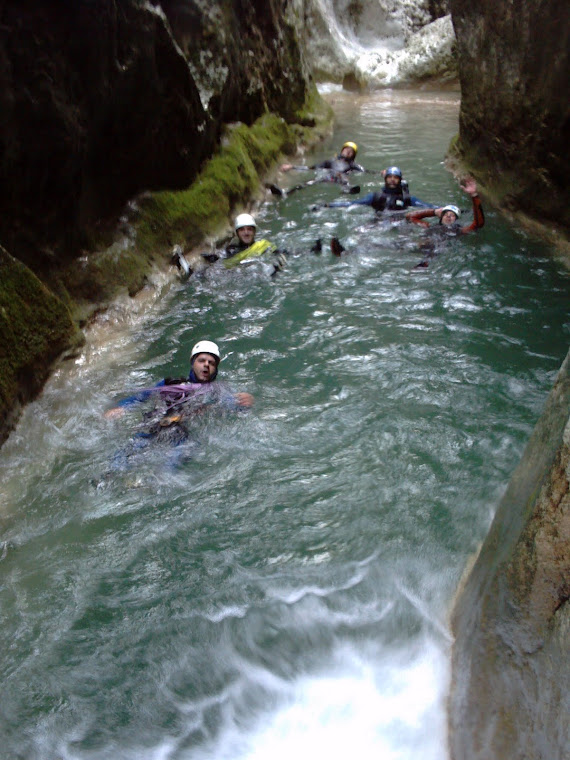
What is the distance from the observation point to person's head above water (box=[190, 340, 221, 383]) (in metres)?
6.42

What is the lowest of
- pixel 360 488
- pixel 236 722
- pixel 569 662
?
pixel 236 722

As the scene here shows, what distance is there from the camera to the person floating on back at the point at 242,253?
30.8 ft

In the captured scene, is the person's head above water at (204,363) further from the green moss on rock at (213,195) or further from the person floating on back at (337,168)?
the person floating on back at (337,168)

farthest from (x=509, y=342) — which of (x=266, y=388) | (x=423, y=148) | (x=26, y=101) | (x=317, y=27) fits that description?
(x=317, y=27)

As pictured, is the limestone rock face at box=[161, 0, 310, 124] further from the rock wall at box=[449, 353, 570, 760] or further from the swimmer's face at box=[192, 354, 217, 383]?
the rock wall at box=[449, 353, 570, 760]

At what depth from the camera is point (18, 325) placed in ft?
19.7

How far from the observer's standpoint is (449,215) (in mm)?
10414

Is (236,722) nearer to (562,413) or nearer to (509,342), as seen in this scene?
(562,413)

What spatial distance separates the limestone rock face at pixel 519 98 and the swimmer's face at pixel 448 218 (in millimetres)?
1243

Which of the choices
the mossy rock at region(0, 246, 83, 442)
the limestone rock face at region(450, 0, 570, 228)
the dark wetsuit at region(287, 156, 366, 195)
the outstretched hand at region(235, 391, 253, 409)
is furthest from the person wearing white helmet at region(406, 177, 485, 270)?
the mossy rock at region(0, 246, 83, 442)

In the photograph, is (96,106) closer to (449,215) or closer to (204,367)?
(204,367)

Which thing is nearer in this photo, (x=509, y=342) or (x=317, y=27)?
(x=509, y=342)

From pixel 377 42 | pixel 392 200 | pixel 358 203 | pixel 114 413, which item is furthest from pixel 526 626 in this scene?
pixel 377 42

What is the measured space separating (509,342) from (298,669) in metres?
4.62
